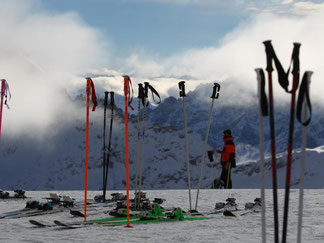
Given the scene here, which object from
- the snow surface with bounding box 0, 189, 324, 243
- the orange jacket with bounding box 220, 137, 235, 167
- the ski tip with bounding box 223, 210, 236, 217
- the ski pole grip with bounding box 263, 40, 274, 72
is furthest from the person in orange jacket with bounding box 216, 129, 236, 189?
the ski pole grip with bounding box 263, 40, 274, 72

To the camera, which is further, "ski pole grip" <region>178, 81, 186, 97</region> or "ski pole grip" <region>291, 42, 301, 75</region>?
"ski pole grip" <region>178, 81, 186, 97</region>

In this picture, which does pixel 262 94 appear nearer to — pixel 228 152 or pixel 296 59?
pixel 296 59

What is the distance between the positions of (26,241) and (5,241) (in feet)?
0.89

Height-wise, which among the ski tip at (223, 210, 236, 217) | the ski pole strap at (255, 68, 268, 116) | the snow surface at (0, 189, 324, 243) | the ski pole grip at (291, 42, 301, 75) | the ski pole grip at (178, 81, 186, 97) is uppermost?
the ski pole grip at (178, 81, 186, 97)

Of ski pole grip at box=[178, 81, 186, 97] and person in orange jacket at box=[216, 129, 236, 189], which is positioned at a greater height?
ski pole grip at box=[178, 81, 186, 97]

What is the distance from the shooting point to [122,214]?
9.67 metres

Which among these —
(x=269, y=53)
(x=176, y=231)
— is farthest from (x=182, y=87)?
(x=269, y=53)

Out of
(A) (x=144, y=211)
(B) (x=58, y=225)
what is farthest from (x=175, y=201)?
(B) (x=58, y=225)

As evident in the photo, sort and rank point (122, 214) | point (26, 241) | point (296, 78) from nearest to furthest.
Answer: point (296, 78)
point (26, 241)
point (122, 214)

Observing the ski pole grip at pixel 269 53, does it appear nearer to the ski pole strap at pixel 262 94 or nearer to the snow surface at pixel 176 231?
the ski pole strap at pixel 262 94

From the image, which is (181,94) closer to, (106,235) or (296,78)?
(106,235)

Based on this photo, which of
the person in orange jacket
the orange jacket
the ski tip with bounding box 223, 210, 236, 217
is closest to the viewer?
the ski tip with bounding box 223, 210, 236, 217

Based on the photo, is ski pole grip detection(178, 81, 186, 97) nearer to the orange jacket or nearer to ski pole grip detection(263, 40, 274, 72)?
ski pole grip detection(263, 40, 274, 72)

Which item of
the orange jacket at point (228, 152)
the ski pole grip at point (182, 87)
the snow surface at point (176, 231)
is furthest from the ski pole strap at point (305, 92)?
the orange jacket at point (228, 152)
